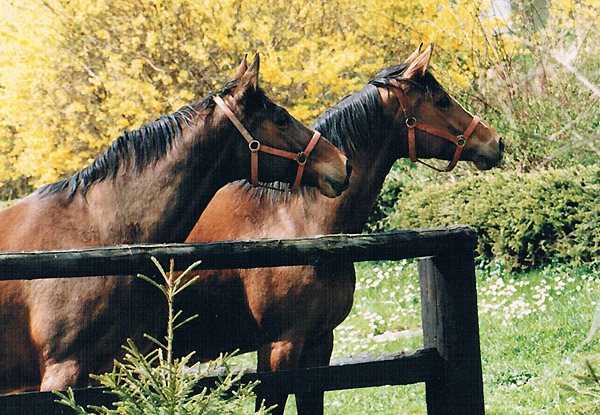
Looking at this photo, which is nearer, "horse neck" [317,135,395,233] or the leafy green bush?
"horse neck" [317,135,395,233]

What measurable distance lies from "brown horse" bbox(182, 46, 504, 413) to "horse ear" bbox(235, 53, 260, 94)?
666mm

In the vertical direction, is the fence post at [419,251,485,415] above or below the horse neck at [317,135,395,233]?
below

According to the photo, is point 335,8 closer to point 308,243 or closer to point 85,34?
point 85,34

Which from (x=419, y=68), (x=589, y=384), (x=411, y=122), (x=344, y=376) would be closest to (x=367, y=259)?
(x=344, y=376)

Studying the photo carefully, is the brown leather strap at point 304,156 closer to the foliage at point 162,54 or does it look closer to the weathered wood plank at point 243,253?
the weathered wood plank at point 243,253

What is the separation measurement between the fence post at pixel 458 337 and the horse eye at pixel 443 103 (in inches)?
59.3

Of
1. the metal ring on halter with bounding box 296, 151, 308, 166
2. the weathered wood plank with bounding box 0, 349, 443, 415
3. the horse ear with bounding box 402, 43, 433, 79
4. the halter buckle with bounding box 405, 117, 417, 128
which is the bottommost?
the weathered wood plank with bounding box 0, 349, 443, 415

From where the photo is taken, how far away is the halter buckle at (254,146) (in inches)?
123

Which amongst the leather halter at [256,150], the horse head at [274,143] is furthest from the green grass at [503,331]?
the leather halter at [256,150]

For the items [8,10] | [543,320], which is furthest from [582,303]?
[8,10]

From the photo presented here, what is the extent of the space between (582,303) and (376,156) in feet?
10.9

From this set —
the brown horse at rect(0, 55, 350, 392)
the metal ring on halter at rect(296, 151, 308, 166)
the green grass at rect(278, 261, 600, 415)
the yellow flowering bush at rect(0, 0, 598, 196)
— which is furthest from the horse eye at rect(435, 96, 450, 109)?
the yellow flowering bush at rect(0, 0, 598, 196)

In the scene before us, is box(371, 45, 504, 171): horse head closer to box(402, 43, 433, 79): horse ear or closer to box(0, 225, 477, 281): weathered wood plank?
box(402, 43, 433, 79): horse ear

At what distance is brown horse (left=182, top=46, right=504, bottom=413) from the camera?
134 inches
